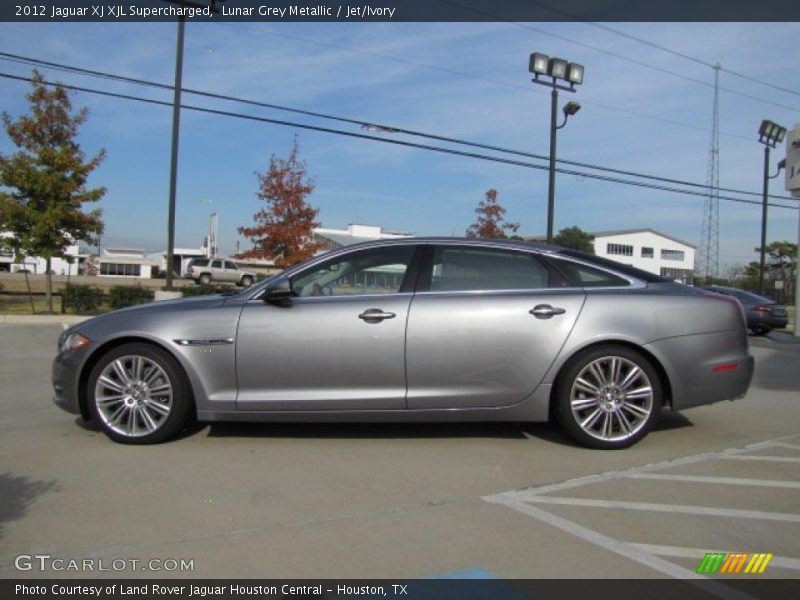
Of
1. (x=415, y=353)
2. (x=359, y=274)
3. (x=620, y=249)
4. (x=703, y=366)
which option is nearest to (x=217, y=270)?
(x=359, y=274)

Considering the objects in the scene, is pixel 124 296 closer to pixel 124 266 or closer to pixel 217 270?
pixel 217 270

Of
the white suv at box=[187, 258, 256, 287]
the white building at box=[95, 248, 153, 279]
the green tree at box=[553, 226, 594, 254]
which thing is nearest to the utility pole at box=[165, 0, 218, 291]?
the white suv at box=[187, 258, 256, 287]

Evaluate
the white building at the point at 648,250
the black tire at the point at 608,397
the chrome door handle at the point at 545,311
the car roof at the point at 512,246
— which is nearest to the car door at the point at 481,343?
the chrome door handle at the point at 545,311

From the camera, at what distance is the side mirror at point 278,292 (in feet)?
16.1

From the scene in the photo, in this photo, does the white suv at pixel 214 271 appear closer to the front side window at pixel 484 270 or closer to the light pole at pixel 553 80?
the light pole at pixel 553 80

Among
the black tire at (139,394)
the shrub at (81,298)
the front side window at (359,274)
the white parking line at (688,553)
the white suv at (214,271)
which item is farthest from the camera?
the white suv at (214,271)

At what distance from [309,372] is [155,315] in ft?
4.10

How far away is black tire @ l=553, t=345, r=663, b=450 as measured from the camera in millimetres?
4961

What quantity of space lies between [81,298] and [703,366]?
629 inches

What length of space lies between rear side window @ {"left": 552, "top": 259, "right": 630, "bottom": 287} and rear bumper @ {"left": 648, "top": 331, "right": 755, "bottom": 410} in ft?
1.85

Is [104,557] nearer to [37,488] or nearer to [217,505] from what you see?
[217,505]

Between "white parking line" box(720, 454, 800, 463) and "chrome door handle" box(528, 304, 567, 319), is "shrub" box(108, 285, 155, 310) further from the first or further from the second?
"white parking line" box(720, 454, 800, 463)

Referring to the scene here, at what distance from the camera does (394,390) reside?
4.87 meters
